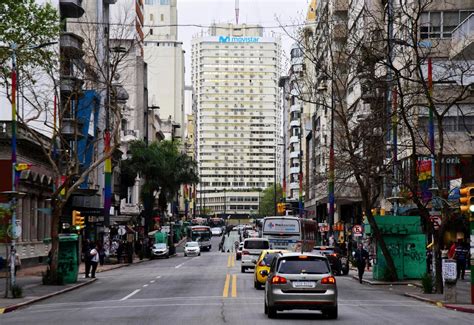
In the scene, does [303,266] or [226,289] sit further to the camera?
[226,289]

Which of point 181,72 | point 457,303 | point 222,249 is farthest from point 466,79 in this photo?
point 181,72

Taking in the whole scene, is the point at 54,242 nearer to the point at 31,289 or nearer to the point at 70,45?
the point at 31,289

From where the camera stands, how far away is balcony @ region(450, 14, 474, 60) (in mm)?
42116

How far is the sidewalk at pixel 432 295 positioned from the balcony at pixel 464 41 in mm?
10441

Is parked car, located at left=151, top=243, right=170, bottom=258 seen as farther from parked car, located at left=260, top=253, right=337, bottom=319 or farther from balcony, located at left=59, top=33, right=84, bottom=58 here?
parked car, located at left=260, top=253, right=337, bottom=319

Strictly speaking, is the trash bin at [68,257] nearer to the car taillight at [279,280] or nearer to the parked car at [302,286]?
the parked car at [302,286]

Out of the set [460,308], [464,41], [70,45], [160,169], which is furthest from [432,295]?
[160,169]

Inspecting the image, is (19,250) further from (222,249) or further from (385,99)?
(222,249)

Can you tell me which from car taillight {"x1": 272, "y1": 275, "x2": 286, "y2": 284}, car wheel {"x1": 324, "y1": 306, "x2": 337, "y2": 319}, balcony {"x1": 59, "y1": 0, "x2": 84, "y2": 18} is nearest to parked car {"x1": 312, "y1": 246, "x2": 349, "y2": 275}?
car wheel {"x1": 324, "y1": 306, "x2": 337, "y2": 319}

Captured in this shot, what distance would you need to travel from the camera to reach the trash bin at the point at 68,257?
138ft

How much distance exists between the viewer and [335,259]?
161ft

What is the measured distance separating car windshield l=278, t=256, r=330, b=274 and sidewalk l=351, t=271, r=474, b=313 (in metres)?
6.22

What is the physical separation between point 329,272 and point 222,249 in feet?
280

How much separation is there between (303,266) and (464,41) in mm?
23739
